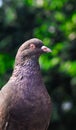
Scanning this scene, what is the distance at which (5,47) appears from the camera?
42.1 ft

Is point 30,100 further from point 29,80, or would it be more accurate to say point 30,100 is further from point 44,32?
point 44,32

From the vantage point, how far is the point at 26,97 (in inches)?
242

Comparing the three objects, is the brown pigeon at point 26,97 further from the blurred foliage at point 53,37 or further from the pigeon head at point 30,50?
the blurred foliage at point 53,37

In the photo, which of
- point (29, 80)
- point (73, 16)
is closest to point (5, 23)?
point (73, 16)

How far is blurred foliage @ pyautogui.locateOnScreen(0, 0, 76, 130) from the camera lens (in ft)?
41.2

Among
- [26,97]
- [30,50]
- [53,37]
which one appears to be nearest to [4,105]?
[26,97]

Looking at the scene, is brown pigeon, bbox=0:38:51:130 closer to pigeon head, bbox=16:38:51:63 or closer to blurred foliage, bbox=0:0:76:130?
pigeon head, bbox=16:38:51:63

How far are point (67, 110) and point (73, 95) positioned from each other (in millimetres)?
307

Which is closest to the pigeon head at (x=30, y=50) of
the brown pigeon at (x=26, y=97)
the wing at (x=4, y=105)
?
the brown pigeon at (x=26, y=97)

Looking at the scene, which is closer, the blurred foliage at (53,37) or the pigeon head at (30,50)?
the pigeon head at (30,50)

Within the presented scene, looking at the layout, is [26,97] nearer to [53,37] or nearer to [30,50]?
[30,50]

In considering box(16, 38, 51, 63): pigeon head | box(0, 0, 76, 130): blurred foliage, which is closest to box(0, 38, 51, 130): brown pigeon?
box(16, 38, 51, 63): pigeon head

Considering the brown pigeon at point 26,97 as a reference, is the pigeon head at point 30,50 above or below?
above

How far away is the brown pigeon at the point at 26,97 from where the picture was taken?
6.14 m
